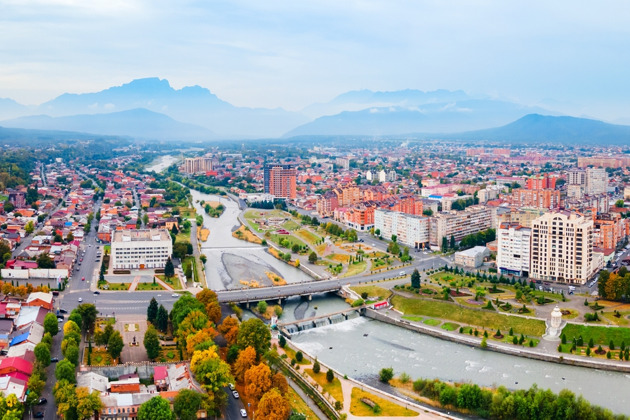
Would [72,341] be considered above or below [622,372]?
above

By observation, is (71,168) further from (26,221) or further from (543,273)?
(543,273)

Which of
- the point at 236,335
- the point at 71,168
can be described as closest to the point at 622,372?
the point at 236,335

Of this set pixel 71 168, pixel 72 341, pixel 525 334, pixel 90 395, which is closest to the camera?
pixel 90 395

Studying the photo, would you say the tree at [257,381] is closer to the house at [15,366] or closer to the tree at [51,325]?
the house at [15,366]

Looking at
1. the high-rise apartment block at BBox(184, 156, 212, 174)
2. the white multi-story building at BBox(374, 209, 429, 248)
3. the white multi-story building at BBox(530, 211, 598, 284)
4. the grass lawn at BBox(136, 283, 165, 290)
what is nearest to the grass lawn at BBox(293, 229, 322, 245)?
the white multi-story building at BBox(374, 209, 429, 248)

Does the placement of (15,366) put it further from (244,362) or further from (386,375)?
(386,375)

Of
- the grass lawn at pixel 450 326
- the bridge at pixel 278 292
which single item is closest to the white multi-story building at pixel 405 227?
the bridge at pixel 278 292

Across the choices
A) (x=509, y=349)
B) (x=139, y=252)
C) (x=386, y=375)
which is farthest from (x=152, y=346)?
(x=139, y=252)

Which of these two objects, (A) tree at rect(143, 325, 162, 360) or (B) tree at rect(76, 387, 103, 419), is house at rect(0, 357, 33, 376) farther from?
(A) tree at rect(143, 325, 162, 360)
